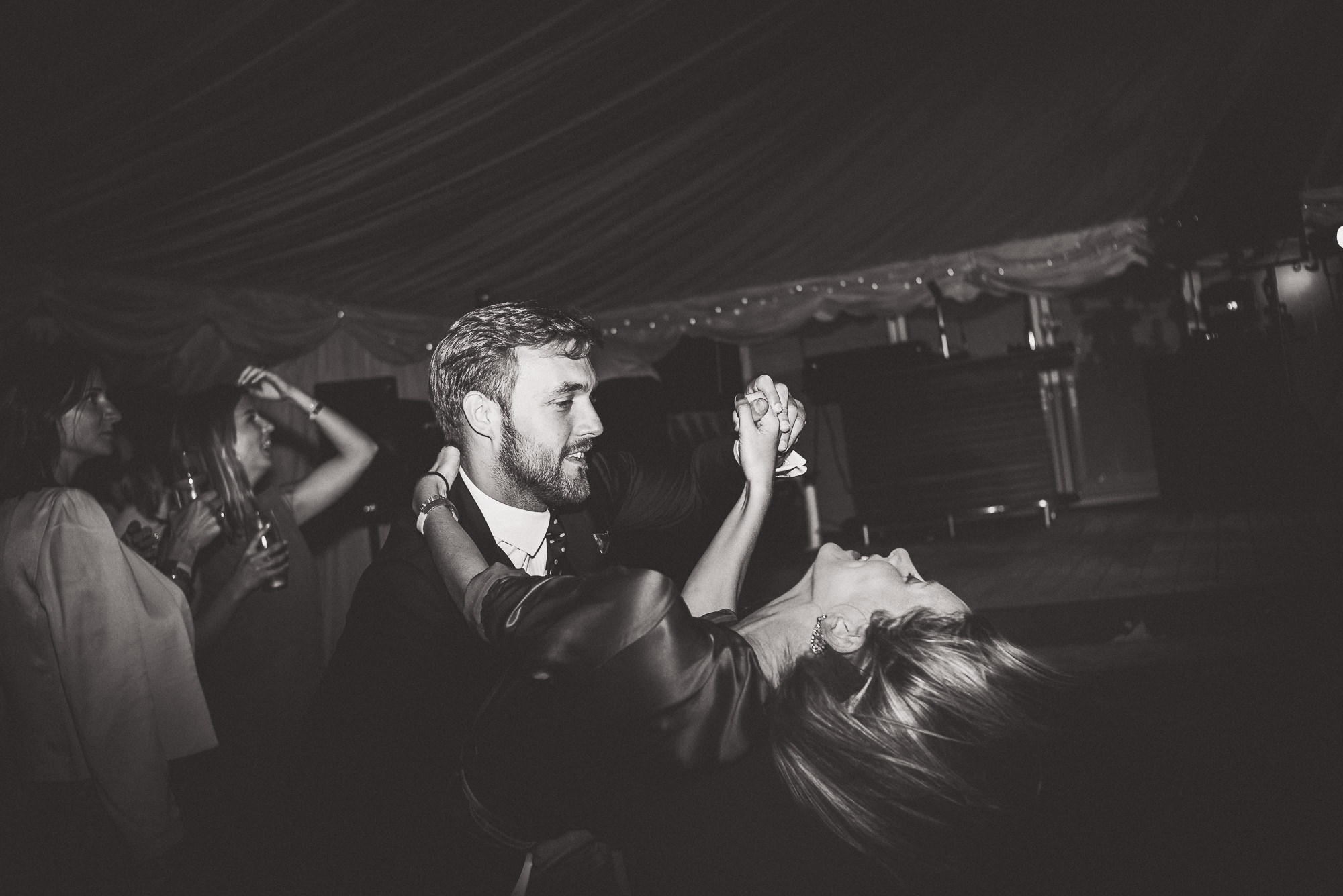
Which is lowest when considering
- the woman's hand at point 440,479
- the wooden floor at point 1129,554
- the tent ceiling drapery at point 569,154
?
the wooden floor at point 1129,554

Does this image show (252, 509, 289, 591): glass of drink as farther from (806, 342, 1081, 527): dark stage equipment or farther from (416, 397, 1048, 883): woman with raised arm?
(806, 342, 1081, 527): dark stage equipment

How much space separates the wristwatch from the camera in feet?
4.88

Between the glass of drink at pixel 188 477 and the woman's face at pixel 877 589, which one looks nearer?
the woman's face at pixel 877 589

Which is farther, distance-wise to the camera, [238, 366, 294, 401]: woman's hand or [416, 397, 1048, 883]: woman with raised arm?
[238, 366, 294, 401]: woman's hand

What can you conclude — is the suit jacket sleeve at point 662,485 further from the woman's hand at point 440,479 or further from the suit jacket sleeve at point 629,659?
the suit jacket sleeve at point 629,659

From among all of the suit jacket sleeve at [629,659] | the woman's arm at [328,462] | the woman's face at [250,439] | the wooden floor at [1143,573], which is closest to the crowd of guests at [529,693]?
the suit jacket sleeve at [629,659]

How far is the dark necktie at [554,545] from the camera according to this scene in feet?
5.85

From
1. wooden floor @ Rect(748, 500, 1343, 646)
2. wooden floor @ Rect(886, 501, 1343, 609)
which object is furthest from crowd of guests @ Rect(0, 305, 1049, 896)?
wooden floor @ Rect(886, 501, 1343, 609)

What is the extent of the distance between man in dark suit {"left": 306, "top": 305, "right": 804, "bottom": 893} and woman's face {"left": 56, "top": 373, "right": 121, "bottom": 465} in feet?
3.37

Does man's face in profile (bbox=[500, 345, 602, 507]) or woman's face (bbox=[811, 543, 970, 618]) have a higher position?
man's face in profile (bbox=[500, 345, 602, 507])

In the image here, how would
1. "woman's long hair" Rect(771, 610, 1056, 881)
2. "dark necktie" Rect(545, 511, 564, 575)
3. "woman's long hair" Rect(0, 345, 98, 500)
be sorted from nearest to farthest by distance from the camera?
"woman's long hair" Rect(771, 610, 1056, 881) → "dark necktie" Rect(545, 511, 564, 575) → "woman's long hair" Rect(0, 345, 98, 500)

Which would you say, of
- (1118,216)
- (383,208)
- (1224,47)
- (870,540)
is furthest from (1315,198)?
(383,208)

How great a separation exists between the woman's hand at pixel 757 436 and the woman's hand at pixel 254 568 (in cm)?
162

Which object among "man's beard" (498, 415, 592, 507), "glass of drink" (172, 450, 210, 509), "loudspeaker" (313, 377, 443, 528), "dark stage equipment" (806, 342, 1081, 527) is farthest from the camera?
"dark stage equipment" (806, 342, 1081, 527)
